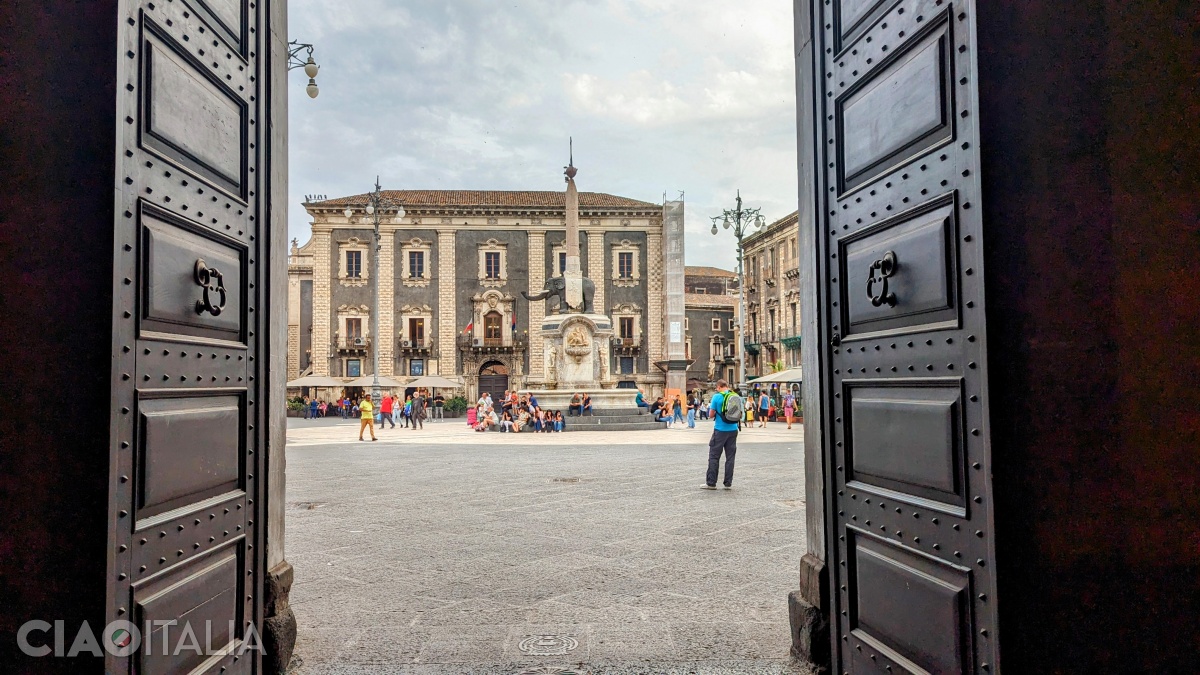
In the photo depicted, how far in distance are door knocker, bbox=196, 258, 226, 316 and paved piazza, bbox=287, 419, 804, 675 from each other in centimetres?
157

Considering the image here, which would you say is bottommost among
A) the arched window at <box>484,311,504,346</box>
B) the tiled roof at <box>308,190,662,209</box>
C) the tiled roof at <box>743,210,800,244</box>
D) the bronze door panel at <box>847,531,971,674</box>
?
the bronze door panel at <box>847,531,971,674</box>

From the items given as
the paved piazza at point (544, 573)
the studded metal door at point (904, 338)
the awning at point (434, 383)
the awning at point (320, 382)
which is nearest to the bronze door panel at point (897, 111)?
the studded metal door at point (904, 338)

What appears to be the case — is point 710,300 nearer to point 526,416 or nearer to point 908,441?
point 526,416

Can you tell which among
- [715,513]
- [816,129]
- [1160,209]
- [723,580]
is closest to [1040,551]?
[1160,209]

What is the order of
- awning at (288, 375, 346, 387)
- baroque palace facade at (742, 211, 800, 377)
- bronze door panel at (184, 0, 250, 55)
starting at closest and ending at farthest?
bronze door panel at (184, 0, 250, 55), awning at (288, 375, 346, 387), baroque palace facade at (742, 211, 800, 377)

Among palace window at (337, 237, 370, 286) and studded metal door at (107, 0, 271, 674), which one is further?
palace window at (337, 237, 370, 286)

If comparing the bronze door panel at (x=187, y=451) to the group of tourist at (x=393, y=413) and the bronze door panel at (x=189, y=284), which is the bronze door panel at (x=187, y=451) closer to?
the bronze door panel at (x=189, y=284)

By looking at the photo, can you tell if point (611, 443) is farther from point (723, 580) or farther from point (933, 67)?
point (933, 67)

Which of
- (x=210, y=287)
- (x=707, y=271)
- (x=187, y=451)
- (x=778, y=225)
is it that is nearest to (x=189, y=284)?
(x=210, y=287)

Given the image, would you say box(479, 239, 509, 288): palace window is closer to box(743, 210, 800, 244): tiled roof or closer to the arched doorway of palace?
the arched doorway of palace

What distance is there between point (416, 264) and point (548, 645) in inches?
1568

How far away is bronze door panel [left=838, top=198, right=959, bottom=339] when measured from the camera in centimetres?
222

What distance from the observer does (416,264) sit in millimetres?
41375

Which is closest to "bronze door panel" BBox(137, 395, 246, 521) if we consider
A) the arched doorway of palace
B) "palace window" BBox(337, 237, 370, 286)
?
the arched doorway of palace
